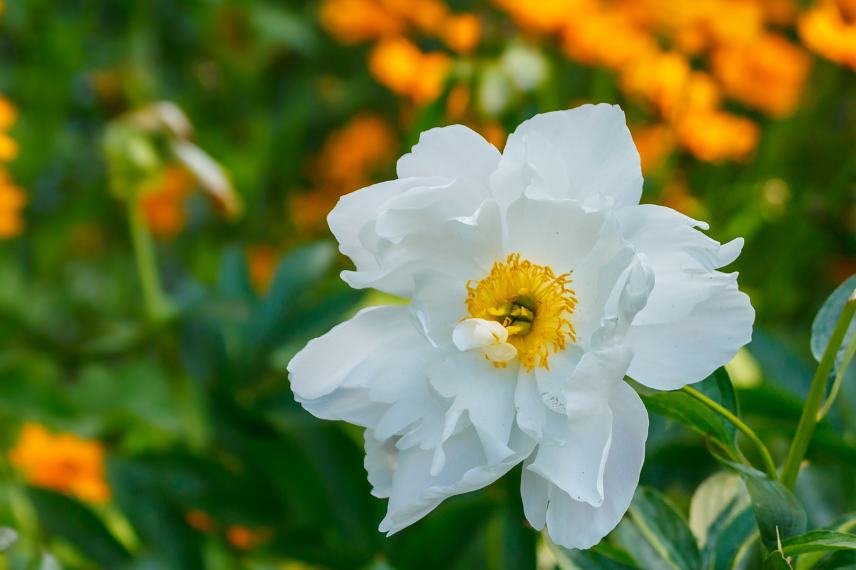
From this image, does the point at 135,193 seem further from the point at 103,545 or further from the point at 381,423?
the point at 381,423

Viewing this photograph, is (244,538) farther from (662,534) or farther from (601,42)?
(601,42)

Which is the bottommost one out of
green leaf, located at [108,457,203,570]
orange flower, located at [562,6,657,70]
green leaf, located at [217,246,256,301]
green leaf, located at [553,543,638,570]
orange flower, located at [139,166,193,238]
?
orange flower, located at [139,166,193,238]

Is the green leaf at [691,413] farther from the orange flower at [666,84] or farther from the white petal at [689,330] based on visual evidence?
the orange flower at [666,84]

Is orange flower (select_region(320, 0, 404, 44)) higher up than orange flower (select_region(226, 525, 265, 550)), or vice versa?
orange flower (select_region(320, 0, 404, 44))

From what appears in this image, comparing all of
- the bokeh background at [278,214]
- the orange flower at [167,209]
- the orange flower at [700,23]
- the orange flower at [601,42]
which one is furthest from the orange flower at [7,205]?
the orange flower at [700,23]

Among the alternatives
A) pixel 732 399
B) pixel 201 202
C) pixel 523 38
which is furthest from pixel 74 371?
pixel 732 399

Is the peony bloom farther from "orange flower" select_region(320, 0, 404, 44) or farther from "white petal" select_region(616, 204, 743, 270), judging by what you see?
"orange flower" select_region(320, 0, 404, 44)

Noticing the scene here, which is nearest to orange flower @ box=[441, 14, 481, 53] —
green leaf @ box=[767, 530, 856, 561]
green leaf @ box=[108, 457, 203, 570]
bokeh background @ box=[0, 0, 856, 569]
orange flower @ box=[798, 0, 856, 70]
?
bokeh background @ box=[0, 0, 856, 569]

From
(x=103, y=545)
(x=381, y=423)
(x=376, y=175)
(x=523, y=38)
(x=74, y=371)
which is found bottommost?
(x=74, y=371)
